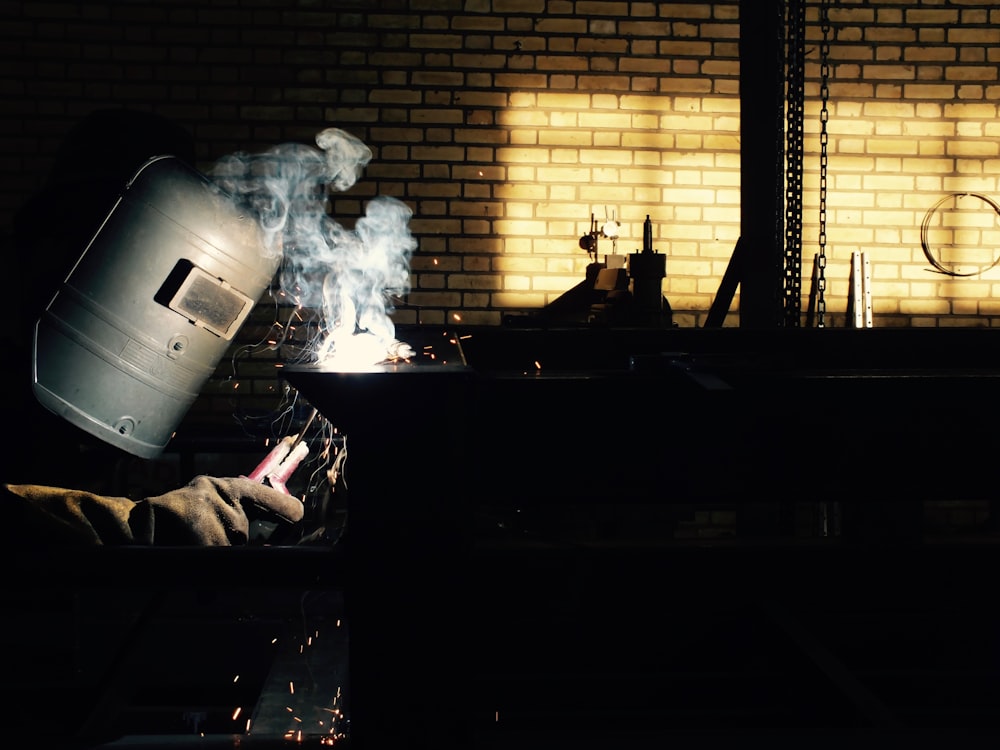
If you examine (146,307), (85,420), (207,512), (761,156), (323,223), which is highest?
(761,156)

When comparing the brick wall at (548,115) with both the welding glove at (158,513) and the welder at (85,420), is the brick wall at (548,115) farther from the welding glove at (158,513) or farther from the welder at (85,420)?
the welding glove at (158,513)

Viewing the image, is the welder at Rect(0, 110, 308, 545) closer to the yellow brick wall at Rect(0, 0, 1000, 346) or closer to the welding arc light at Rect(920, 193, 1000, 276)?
the yellow brick wall at Rect(0, 0, 1000, 346)

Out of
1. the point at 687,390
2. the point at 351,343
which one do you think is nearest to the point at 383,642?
the point at 687,390

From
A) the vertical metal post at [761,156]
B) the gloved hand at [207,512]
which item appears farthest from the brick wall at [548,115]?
the gloved hand at [207,512]

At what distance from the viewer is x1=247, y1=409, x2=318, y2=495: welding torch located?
276 centimetres

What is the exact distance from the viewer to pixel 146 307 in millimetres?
2660

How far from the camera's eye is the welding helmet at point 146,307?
2.58 metres

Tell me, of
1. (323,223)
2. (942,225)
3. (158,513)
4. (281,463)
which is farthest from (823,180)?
(158,513)

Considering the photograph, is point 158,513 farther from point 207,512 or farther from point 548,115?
point 548,115

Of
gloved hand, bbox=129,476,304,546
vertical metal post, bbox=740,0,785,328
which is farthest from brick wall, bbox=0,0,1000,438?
gloved hand, bbox=129,476,304,546

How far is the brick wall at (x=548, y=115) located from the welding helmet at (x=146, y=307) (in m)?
0.91

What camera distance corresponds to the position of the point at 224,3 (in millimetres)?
3615

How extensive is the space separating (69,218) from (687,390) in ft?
8.11

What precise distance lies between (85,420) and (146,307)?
455 millimetres
